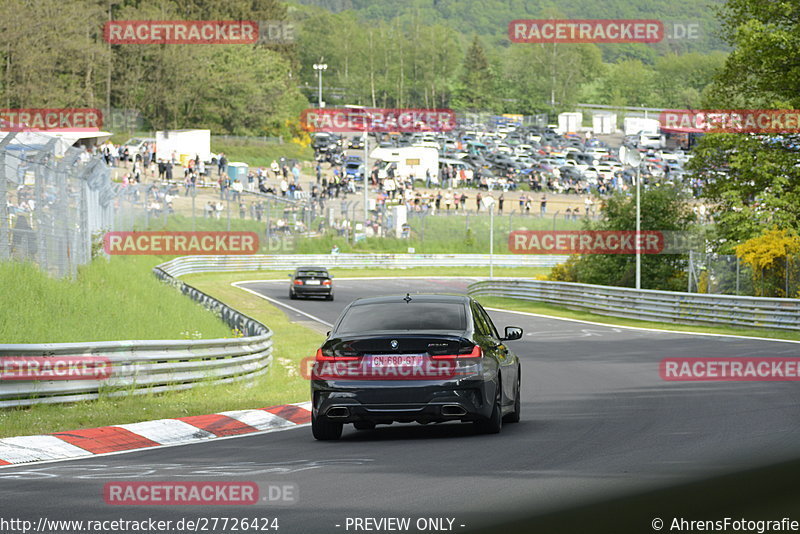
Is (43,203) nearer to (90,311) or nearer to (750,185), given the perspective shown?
(90,311)

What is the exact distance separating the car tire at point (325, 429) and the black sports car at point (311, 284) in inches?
1369

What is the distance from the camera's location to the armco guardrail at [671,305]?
2977cm

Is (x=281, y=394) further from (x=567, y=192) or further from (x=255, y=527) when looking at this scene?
(x=567, y=192)

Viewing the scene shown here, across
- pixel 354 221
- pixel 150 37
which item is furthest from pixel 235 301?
pixel 150 37

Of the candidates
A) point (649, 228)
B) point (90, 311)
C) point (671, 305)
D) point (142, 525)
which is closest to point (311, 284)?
point (649, 228)

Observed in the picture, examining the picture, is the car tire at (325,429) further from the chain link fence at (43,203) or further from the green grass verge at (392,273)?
the green grass verge at (392,273)

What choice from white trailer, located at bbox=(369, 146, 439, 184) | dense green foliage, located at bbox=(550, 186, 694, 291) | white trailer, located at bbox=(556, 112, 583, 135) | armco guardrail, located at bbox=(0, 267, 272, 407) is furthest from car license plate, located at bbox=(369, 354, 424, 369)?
white trailer, located at bbox=(556, 112, 583, 135)

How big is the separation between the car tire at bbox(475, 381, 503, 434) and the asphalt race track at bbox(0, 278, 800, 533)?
4.9 inches

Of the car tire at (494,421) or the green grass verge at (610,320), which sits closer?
the car tire at (494,421)

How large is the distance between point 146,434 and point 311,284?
3436 cm

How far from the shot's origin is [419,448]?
1016 centimetres

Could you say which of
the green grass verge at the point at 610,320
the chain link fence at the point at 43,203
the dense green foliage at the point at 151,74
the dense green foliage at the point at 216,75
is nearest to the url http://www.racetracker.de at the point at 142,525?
the chain link fence at the point at 43,203

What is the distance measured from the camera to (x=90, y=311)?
1942cm

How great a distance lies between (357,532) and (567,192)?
8636 centimetres
